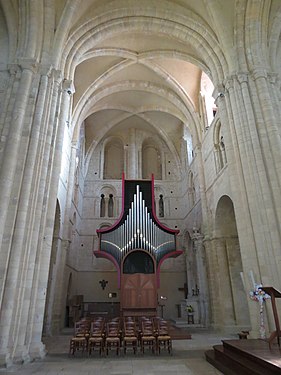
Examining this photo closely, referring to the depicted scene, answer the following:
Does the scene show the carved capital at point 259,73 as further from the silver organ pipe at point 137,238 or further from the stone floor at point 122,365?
the stone floor at point 122,365

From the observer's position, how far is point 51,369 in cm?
644

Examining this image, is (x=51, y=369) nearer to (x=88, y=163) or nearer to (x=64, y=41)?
(x=64, y=41)

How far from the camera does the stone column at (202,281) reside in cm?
1512

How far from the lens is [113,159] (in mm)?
24203

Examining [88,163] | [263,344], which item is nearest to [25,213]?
[263,344]

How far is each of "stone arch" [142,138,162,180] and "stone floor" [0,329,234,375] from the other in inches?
648

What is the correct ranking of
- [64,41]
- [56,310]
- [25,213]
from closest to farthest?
[25,213] < [64,41] < [56,310]

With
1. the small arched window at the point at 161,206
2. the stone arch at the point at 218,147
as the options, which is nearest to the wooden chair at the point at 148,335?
the stone arch at the point at 218,147

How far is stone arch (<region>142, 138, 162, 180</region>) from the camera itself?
2384cm

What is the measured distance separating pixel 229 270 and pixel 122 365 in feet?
28.6

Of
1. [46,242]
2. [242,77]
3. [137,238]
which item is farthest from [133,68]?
[46,242]

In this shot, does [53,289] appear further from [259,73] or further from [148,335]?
[259,73]

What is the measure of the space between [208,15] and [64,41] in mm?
6659

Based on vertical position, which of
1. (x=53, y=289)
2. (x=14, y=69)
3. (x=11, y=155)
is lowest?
(x=53, y=289)
